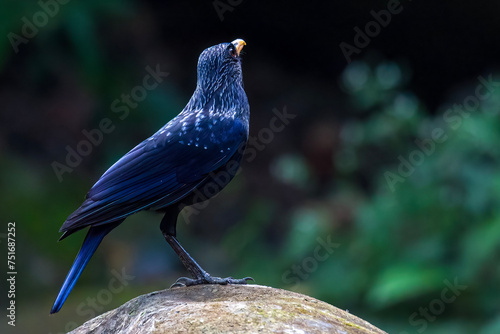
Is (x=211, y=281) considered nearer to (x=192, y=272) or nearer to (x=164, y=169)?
(x=192, y=272)

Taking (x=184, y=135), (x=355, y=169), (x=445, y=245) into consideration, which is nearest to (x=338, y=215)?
(x=355, y=169)

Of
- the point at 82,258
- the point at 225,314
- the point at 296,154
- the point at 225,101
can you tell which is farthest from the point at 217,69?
the point at 296,154

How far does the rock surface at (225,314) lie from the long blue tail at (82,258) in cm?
28

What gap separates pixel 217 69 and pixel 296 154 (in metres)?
4.98

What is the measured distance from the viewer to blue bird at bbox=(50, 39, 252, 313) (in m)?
3.48

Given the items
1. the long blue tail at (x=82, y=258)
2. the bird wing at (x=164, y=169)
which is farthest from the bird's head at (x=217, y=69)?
the long blue tail at (x=82, y=258)

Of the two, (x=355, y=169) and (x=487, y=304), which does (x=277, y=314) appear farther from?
(x=355, y=169)

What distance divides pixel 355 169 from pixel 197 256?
6.86 ft

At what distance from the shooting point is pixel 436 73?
27.6 feet

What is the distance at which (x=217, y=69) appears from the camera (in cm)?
393

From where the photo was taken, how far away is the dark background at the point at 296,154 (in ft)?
17.3

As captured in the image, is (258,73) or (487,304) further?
(258,73)

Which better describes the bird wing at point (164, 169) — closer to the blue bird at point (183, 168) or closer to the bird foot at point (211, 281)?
the blue bird at point (183, 168)

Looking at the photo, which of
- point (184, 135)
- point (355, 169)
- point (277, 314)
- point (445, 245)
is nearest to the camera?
point (277, 314)
